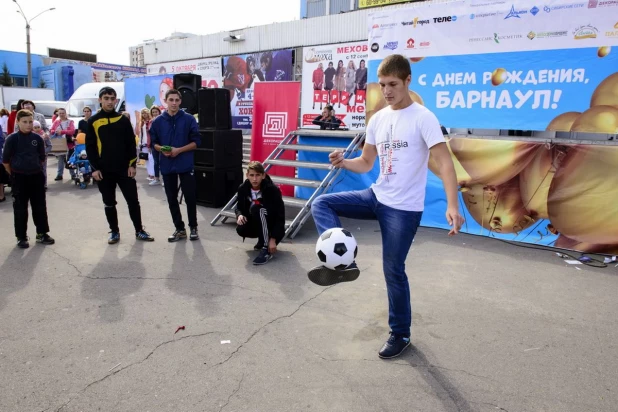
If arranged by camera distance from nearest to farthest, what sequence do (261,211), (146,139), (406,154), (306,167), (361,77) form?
(406,154) < (261,211) < (306,167) < (146,139) < (361,77)

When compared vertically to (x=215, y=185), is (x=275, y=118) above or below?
above

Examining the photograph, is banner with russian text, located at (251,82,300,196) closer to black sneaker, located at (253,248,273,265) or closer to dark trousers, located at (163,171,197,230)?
dark trousers, located at (163,171,197,230)

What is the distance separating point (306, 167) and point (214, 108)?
7.74 ft

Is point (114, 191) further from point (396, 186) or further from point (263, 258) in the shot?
point (396, 186)

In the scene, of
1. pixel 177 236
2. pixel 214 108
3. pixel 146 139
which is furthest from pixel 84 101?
pixel 177 236

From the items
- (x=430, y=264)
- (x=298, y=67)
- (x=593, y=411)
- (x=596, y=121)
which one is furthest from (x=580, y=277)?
(x=298, y=67)

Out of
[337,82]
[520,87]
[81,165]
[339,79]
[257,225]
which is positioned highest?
[339,79]

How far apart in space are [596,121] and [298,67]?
1566 cm

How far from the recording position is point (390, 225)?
10.0ft

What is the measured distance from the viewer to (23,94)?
27031mm

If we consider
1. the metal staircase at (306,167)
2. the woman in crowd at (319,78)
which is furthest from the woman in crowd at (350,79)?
the metal staircase at (306,167)

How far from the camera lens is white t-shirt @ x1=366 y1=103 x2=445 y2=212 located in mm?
2924

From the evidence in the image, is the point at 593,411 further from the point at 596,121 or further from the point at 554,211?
the point at 596,121

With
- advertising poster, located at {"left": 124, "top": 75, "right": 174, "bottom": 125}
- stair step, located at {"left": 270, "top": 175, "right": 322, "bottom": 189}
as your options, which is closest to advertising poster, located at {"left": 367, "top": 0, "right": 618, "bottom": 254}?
stair step, located at {"left": 270, "top": 175, "right": 322, "bottom": 189}
